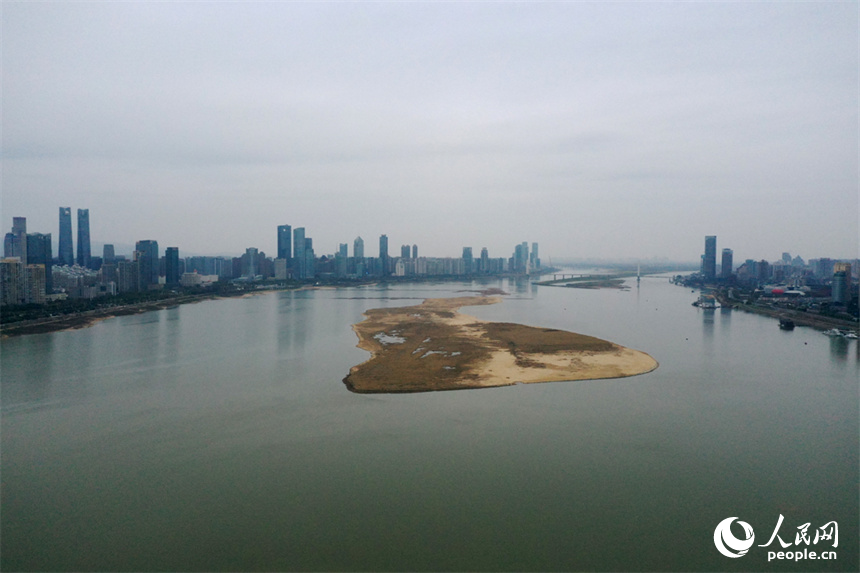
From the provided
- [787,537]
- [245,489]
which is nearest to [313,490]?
[245,489]

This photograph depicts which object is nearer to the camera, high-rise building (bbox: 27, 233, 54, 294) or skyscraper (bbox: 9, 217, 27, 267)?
high-rise building (bbox: 27, 233, 54, 294)

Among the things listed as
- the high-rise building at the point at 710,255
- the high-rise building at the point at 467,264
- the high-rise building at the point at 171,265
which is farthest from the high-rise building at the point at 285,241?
the high-rise building at the point at 710,255

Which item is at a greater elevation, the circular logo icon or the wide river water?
the wide river water

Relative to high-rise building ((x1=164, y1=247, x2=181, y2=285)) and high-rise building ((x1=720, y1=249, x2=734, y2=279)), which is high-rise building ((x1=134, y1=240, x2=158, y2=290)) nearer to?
high-rise building ((x1=164, y1=247, x2=181, y2=285))

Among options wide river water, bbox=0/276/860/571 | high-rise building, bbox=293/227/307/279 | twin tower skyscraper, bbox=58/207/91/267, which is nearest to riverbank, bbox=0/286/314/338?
wide river water, bbox=0/276/860/571

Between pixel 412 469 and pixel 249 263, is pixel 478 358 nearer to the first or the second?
pixel 412 469

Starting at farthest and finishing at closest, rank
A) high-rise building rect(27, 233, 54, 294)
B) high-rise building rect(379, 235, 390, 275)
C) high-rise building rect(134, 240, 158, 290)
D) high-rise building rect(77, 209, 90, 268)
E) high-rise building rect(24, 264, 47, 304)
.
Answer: high-rise building rect(379, 235, 390, 275)
high-rise building rect(77, 209, 90, 268)
high-rise building rect(134, 240, 158, 290)
high-rise building rect(27, 233, 54, 294)
high-rise building rect(24, 264, 47, 304)
